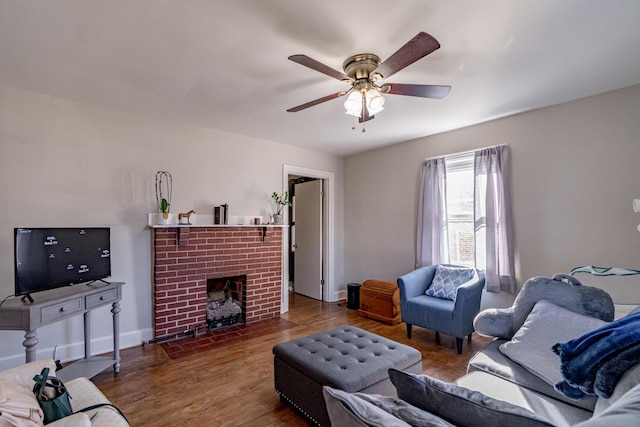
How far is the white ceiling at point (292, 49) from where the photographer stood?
1.62 meters

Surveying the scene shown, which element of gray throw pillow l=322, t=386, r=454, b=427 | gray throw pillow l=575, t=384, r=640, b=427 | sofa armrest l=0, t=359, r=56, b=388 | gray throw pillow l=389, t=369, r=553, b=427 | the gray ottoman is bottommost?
the gray ottoman

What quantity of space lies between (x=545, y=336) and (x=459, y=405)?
1.18 m

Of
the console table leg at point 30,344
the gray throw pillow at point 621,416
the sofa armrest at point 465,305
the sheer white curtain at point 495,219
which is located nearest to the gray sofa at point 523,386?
the gray throw pillow at point 621,416

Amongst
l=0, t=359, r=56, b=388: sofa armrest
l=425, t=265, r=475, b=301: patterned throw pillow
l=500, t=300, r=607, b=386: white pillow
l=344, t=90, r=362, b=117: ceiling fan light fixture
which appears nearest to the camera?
l=0, t=359, r=56, b=388: sofa armrest

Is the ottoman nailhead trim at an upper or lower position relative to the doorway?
lower

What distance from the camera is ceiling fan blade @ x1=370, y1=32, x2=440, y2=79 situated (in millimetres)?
1427

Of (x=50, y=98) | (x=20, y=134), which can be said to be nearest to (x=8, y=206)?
(x=20, y=134)

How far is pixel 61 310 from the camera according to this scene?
83.6 inches

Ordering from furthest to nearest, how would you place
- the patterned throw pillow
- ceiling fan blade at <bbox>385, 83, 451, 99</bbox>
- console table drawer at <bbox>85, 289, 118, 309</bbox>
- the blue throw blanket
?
the patterned throw pillow
console table drawer at <bbox>85, 289, 118, 309</bbox>
ceiling fan blade at <bbox>385, 83, 451, 99</bbox>
the blue throw blanket

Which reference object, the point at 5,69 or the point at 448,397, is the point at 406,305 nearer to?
the point at 448,397

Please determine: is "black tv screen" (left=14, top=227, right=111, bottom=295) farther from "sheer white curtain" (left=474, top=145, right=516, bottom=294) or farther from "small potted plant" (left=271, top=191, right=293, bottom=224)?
"sheer white curtain" (left=474, top=145, right=516, bottom=294)

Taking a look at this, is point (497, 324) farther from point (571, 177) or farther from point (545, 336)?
point (571, 177)

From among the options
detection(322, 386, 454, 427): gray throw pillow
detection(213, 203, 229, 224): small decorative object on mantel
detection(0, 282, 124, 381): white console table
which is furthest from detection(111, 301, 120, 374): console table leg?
detection(322, 386, 454, 427): gray throw pillow

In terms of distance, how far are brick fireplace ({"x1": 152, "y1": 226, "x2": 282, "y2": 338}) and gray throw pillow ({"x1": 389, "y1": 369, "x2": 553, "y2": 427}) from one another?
2.98m
